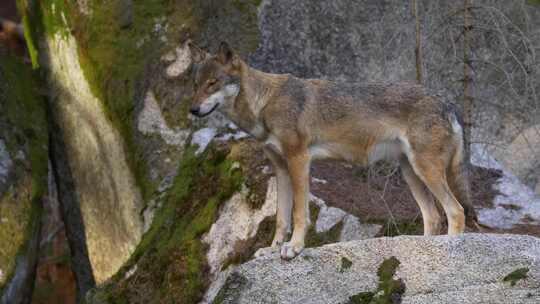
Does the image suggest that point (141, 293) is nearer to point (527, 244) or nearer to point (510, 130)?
point (527, 244)

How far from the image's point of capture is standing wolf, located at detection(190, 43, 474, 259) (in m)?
7.61

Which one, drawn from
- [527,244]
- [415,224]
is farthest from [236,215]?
[527,244]

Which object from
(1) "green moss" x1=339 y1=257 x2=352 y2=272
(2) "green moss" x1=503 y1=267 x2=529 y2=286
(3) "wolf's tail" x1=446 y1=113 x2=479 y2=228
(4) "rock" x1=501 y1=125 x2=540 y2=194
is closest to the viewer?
(2) "green moss" x1=503 y1=267 x2=529 y2=286

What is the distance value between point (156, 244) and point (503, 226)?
3929 mm

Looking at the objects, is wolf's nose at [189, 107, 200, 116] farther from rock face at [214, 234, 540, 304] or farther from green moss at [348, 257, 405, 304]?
green moss at [348, 257, 405, 304]

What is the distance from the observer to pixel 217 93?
7.56 metres

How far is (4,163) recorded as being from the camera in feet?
43.3

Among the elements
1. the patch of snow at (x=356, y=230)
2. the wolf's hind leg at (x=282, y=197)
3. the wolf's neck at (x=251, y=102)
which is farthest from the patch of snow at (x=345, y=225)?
the wolf's neck at (x=251, y=102)

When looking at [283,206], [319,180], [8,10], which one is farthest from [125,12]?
[8,10]

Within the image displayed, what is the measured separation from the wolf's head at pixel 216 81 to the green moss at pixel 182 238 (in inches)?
86.4

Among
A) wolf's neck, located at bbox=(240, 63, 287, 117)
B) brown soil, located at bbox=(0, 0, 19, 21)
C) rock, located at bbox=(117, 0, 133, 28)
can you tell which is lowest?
brown soil, located at bbox=(0, 0, 19, 21)

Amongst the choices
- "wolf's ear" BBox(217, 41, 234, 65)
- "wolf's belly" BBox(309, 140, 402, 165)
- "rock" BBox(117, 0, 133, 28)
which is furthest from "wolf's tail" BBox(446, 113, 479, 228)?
"rock" BBox(117, 0, 133, 28)

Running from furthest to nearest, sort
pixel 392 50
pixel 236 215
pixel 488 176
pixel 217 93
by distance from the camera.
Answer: pixel 392 50, pixel 488 176, pixel 236 215, pixel 217 93

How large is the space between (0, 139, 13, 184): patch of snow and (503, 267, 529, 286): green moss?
342 inches
